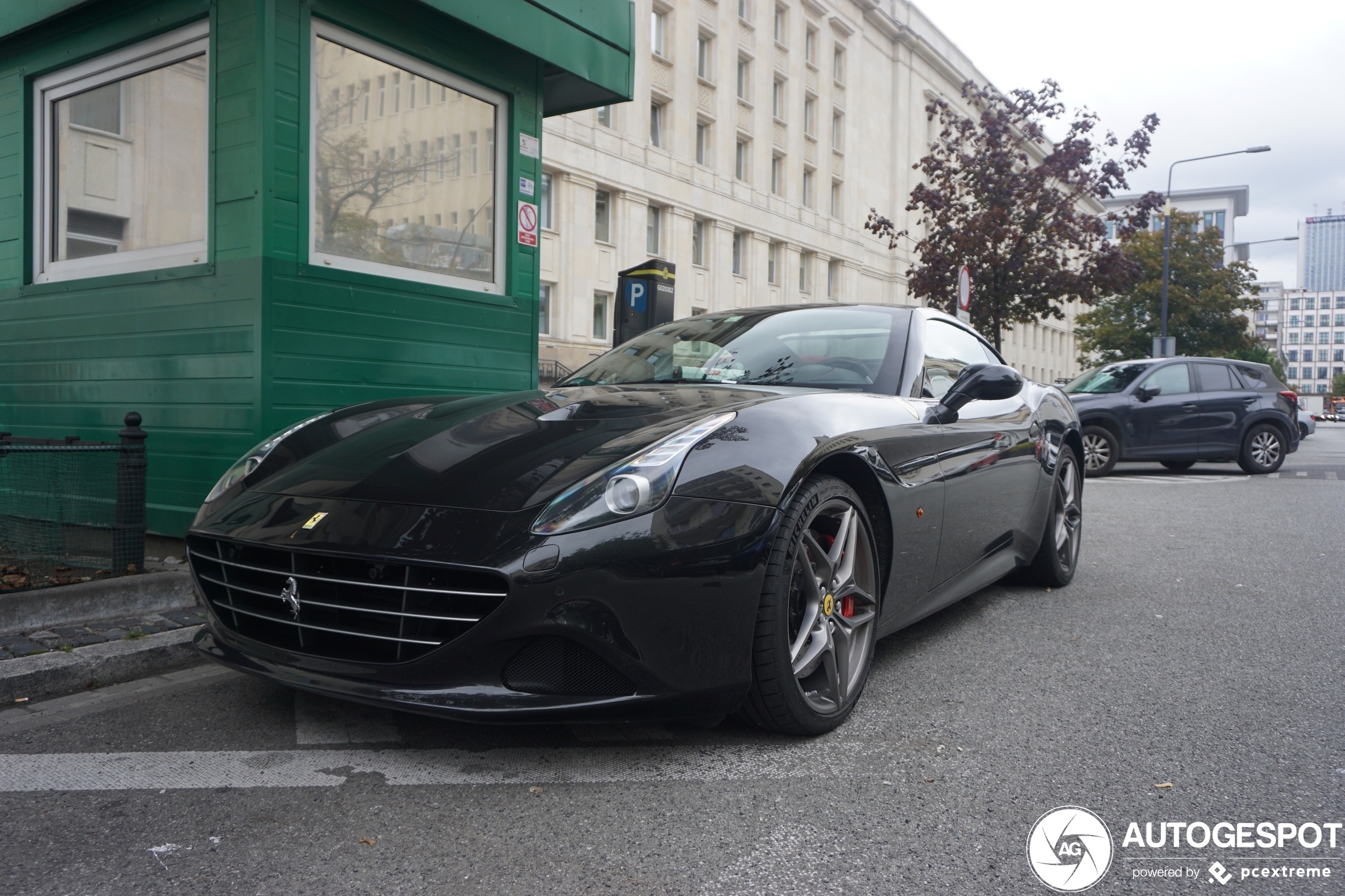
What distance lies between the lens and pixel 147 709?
3.13m

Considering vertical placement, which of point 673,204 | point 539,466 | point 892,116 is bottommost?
point 539,466

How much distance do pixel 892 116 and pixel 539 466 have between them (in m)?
44.3

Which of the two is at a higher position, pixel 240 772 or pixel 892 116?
pixel 892 116

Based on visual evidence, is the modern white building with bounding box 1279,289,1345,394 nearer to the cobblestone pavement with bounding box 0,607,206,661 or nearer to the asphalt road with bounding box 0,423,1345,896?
the asphalt road with bounding box 0,423,1345,896

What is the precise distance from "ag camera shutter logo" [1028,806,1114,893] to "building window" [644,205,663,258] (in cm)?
2827

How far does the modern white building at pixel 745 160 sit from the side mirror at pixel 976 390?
1966 cm

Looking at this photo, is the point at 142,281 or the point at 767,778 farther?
the point at 142,281

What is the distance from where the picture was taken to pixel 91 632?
12.5ft

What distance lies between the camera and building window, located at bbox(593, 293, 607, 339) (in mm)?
28125

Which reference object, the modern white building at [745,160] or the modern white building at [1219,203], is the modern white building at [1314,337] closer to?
the modern white building at [1219,203]

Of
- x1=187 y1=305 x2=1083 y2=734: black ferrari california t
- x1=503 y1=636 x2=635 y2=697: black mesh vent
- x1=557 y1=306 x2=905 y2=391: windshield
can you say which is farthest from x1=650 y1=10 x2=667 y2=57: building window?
x1=503 y1=636 x2=635 y2=697: black mesh vent

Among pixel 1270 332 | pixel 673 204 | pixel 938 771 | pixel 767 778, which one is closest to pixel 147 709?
pixel 767 778

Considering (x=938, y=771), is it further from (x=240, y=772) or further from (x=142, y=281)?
(x=142, y=281)

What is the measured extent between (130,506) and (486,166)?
298 cm
